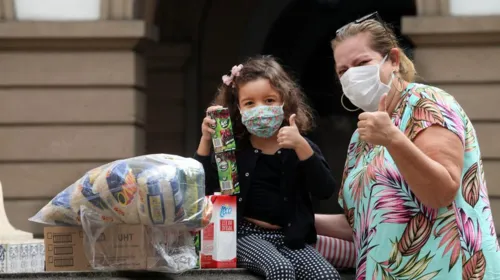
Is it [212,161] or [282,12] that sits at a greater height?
[282,12]

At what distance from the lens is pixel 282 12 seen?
1264 cm

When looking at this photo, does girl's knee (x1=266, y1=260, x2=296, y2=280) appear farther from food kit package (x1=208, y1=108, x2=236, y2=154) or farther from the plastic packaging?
food kit package (x1=208, y1=108, x2=236, y2=154)

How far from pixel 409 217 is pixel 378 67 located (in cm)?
47

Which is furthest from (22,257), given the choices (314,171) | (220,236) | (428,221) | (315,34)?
(315,34)

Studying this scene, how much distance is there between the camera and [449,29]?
911 cm

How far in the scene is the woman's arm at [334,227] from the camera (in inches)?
154

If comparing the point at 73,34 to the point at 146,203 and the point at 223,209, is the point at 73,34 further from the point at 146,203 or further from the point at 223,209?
the point at 146,203

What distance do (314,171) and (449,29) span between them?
5611mm

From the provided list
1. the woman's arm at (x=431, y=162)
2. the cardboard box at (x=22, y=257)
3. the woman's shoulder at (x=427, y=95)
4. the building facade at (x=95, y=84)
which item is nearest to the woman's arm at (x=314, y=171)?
the woman's shoulder at (x=427, y=95)

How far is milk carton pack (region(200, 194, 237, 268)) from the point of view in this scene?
370 cm

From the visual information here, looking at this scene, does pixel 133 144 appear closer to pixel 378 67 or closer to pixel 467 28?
pixel 467 28

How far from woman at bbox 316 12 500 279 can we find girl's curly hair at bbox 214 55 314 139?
25.0 inches

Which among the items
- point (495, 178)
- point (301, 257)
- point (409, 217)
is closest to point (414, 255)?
point (409, 217)

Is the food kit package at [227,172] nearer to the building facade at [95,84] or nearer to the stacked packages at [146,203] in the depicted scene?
the stacked packages at [146,203]
